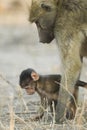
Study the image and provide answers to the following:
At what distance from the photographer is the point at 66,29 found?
28.9ft

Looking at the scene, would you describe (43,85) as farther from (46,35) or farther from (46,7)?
(46,7)

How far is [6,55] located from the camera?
59.0ft

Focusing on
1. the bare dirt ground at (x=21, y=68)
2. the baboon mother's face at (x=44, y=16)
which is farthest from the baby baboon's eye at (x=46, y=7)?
the bare dirt ground at (x=21, y=68)

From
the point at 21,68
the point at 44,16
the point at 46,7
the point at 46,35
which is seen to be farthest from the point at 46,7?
the point at 21,68

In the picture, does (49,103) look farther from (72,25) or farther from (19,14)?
(19,14)

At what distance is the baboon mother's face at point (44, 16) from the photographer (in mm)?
8883

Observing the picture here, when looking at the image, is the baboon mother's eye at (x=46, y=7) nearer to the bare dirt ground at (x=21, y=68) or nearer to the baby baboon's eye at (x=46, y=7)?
the baby baboon's eye at (x=46, y=7)

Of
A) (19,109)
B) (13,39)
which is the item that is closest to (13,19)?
(13,39)

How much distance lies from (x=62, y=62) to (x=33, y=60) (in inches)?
299

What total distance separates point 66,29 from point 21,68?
6.06 metres

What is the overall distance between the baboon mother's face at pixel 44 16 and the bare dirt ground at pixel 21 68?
0.71 metres

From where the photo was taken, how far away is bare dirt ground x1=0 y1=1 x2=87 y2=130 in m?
7.87

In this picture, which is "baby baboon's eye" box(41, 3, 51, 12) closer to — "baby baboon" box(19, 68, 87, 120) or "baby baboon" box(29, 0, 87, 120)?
"baby baboon" box(29, 0, 87, 120)

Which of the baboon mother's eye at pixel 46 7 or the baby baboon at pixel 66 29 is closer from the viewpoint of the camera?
the baby baboon at pixel 66 29
